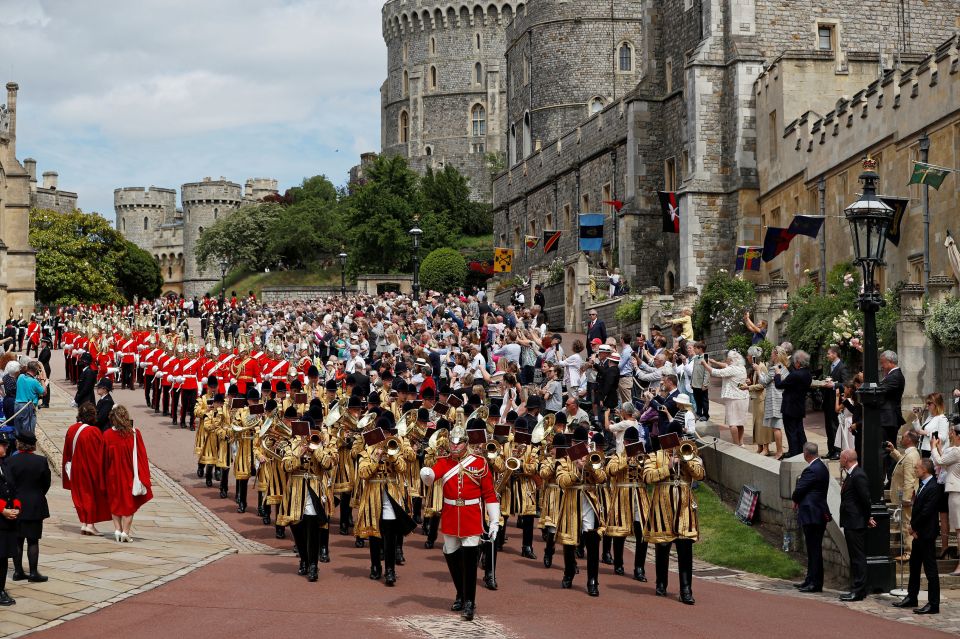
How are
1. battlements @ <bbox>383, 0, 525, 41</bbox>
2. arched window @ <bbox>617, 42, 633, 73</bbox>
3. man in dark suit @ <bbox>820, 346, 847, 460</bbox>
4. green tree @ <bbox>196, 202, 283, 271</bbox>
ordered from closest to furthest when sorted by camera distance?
man in dark suit @ <bbox>820, 346, 847, 460</bbox> → arched window @ <bbox>617, 42, 633, 73</bbox> → green tree @ <bbox>196, 202, 283, 271</bbox> → battlements @ <bbox>383, 0, 525, 41</bbox>

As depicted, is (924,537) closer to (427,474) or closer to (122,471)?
(427,474)

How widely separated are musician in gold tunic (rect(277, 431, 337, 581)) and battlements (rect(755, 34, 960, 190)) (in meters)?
16.7

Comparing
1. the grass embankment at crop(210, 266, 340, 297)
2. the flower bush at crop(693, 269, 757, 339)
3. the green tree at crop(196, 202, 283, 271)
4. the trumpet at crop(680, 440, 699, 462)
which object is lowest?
the trumpet at crop(680, 440, 699, 462)

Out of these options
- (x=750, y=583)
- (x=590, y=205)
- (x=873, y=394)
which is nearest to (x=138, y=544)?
(x=750, y=583)

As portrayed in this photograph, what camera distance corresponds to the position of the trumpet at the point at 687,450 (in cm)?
1372

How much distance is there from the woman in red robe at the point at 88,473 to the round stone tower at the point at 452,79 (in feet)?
300

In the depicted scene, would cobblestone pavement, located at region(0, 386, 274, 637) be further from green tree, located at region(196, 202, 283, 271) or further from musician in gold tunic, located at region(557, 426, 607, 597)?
green tree, located at region(196, 202, 283, 271)

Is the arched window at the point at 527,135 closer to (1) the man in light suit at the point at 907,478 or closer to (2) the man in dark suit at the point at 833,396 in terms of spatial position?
(2) the man in dark suit at the point at 833,396

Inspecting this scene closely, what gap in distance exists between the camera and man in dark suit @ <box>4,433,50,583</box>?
44.6 feet

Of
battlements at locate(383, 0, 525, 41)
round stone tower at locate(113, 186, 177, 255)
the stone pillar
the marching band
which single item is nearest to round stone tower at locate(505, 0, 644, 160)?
battlements at locate(383, 0, 525, 41)

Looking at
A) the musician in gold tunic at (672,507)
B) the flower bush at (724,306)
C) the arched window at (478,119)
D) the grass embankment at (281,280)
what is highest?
the arched window at (478,119)

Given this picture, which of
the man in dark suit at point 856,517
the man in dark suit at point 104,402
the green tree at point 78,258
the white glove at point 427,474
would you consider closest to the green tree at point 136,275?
the green tree at point 78,258

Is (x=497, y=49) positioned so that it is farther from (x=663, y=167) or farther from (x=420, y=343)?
(x=420, y=343)

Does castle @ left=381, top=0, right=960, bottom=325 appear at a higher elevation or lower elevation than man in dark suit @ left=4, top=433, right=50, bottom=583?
higher
